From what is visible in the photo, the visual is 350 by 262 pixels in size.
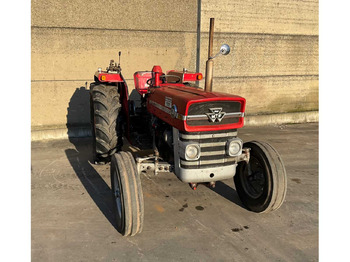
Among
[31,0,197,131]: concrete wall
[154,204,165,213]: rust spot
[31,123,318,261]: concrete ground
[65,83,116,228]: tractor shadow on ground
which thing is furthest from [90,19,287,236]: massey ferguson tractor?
Answer: [31,0,197,131]: concrete wall

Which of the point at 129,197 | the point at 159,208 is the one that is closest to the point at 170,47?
the point at 159,208

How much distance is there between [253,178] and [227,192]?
1.90ft

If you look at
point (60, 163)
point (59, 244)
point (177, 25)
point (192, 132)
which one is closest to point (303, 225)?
point (192, 132)

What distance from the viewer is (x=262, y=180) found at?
3.61 m

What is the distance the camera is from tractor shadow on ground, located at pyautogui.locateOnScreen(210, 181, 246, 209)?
392 centimetres

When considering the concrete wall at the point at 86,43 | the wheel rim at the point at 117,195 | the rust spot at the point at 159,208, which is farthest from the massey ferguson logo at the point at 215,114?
the concrete wall at the point at 86,43

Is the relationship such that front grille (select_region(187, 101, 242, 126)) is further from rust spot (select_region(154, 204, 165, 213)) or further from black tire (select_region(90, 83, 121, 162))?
black tire (select_region(90, 83, 121, 162))

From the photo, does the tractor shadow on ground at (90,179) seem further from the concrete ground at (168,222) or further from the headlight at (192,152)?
the headlight at (192,152)

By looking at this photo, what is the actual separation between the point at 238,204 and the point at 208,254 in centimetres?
112

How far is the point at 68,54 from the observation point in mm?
6449

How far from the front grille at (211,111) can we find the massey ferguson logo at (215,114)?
1 cm

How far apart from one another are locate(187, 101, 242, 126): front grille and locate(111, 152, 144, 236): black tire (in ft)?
2.55

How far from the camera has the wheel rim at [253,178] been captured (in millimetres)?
3621

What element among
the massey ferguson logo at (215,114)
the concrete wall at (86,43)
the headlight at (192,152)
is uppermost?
the concrete wall at (86,43)
